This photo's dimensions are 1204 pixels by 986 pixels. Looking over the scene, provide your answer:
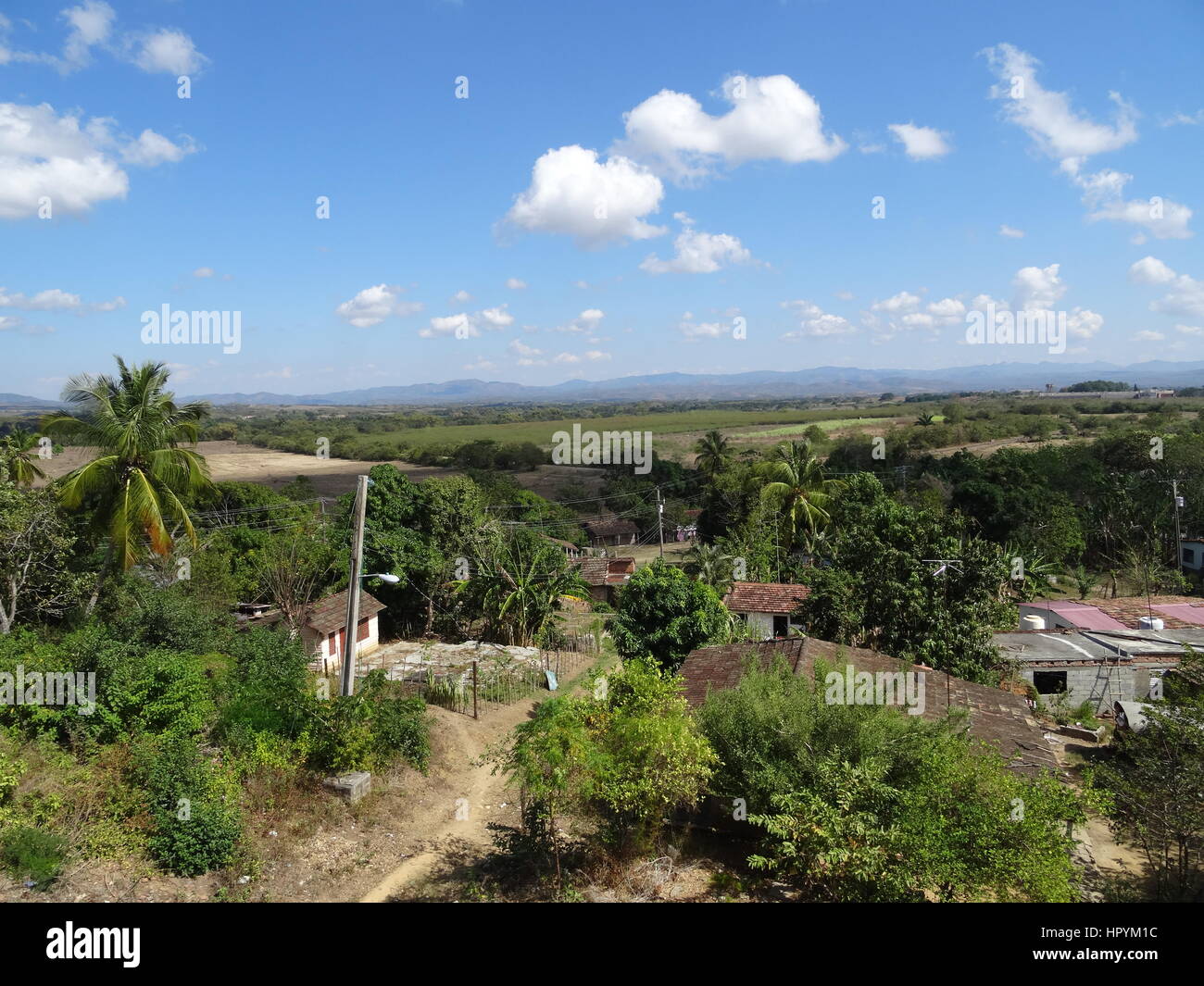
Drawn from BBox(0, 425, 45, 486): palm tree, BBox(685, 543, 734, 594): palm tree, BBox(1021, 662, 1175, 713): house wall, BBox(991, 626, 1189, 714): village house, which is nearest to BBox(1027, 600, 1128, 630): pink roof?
BBox(991, 626, 1189, 714): village house

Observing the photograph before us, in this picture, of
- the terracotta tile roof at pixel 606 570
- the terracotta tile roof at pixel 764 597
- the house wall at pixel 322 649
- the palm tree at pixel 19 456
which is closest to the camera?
the palm tree at pixel 19 456

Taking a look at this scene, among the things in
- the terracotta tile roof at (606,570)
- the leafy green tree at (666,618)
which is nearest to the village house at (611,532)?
the terracotta tile roof at (606,570)

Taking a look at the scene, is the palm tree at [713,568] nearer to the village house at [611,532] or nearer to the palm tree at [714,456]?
the village house at [611,532]

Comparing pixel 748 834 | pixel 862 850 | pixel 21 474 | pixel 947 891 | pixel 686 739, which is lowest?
pixel 748 834

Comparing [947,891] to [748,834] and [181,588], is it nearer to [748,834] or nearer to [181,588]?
[748,834]

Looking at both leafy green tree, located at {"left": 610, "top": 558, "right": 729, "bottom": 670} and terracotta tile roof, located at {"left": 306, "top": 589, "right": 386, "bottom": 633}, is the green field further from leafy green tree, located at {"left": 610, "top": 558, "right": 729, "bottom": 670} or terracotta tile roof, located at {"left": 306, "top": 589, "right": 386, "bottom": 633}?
leafy green tree, located at {"left": 610, "top": 558, "right": 729, "bottom": 670}

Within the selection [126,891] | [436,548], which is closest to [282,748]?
[126,891]
